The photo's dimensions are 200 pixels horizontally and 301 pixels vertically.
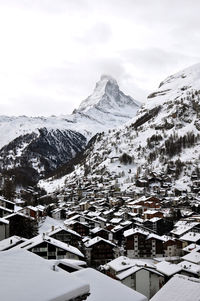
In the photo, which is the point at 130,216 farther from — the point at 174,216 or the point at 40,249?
the point at 40,249

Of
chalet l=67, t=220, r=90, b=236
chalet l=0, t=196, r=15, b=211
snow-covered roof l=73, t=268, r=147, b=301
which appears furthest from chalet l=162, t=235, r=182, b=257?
snow-covered roof l=73, t=268, r=147, b=301

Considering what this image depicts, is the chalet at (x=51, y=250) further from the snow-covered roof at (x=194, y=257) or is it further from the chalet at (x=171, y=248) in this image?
the chalet at (x=171, y=248)

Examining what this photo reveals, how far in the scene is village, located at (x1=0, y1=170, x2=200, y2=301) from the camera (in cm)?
2506

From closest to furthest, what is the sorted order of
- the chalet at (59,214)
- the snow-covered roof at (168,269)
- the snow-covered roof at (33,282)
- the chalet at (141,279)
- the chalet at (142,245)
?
the snow-covered roof at (33,282), the chalet at (141,279), the snow-covered roof at (168,269), the chalet at (142,245), the chalet at (59,214)

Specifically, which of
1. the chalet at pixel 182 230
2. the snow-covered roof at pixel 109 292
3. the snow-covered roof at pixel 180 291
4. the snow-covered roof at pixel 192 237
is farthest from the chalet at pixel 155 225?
the snow-covered roof at pixel 109 292

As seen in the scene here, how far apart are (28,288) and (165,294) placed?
18.0 feet

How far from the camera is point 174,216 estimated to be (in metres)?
61.4

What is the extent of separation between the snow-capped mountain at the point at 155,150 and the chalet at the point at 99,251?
60.2 meters

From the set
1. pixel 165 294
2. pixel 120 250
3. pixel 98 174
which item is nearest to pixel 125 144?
pixel 98 174

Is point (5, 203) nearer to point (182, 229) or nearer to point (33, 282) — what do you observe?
point (182, 229)

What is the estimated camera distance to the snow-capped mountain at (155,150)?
353 feet

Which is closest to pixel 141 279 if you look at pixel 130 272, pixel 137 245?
pixel 130 272

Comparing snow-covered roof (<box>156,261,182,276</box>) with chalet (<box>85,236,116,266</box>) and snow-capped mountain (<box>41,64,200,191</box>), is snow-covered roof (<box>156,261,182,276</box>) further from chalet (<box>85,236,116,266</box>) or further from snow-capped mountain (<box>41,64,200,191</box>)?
snow-capped mountain (<box>41,64,200,191</box>)

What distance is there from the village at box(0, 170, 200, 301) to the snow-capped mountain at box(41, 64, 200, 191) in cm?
2078
